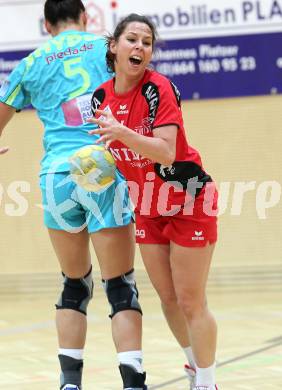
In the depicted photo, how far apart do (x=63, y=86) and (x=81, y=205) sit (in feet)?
2.02

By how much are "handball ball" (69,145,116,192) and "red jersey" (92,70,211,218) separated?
0.05m

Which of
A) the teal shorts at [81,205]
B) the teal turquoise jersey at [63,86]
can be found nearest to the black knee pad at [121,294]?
the teal shorts at [81,205]

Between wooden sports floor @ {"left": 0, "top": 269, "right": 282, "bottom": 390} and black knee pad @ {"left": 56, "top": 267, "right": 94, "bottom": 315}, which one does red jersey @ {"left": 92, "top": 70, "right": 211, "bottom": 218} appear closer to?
black knee pad @ {"left": 56, "top": 267, "right": 94, "bottom": 315}

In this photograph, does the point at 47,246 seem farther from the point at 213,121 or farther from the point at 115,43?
the point at 115,43

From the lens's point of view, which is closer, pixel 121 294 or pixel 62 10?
pixel 121 294

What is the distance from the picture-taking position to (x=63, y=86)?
468 centimetres

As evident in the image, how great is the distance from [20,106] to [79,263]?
0.87 metres

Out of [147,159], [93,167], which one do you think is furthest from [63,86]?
[147,159]

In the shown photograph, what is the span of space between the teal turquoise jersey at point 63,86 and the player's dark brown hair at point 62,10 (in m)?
0.14

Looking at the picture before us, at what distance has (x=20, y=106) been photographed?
4.76 m

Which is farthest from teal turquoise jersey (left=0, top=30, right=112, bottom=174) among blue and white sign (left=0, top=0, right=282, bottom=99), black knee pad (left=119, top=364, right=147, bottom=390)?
blue and white sign (left=0, top=0, right=282, bottom=99)

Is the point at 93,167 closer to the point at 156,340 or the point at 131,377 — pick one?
the point at 131,377

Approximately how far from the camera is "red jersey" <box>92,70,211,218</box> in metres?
4.22

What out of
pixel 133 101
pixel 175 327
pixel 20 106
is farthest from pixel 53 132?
pixel 175 327
